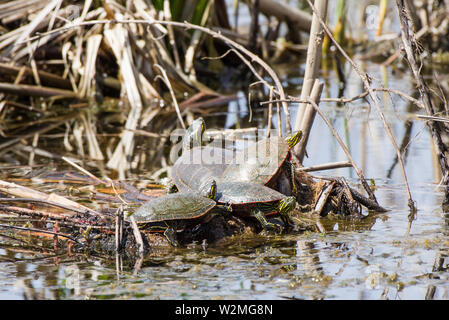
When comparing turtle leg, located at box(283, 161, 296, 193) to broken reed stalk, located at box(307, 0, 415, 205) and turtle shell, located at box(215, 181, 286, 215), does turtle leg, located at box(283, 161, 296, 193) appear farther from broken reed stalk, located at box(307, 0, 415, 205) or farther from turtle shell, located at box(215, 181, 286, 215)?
broken reed stalk, located at box(307, 0, 415, 205)

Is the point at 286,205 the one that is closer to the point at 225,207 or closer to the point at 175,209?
the point at 225,207

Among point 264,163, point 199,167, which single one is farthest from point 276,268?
point 199,167

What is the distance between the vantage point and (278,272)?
3.16m

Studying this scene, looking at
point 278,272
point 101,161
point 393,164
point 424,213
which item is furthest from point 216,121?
point 278,272

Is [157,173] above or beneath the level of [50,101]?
beneath

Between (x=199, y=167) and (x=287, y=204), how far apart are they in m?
0.75

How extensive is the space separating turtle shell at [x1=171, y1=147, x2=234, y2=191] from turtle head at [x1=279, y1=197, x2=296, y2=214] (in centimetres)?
52

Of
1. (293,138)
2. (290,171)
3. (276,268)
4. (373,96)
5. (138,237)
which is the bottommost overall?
(276,268)

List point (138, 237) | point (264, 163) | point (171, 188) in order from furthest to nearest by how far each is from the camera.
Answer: point (171, 188) → point (264, 163) → point (138, 237)

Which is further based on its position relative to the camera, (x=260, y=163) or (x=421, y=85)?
(x=421, y=85)

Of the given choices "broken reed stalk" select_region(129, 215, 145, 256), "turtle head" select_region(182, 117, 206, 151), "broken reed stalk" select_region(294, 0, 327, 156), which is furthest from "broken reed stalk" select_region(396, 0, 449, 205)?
"broken reed stalk" select_region(129, 215, 145, 256)

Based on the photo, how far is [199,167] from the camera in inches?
165
